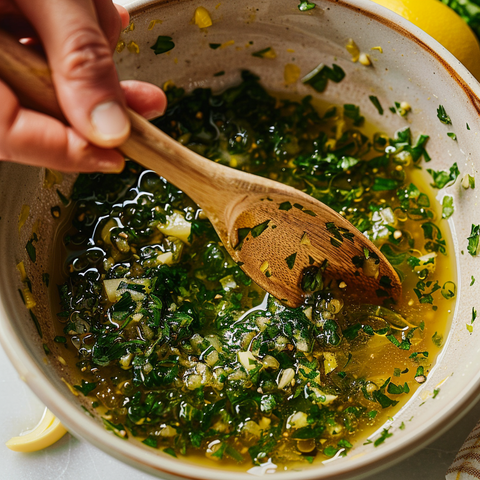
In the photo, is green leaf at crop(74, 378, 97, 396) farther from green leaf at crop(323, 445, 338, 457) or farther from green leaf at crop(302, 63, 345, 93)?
green leaf at crop(302, 63, 345, 93)

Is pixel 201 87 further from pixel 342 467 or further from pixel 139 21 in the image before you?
pixel 342 467

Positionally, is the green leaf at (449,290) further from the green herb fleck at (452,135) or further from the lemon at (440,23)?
the lemon at (440,23)

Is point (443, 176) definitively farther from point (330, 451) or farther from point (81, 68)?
point (81, 68)

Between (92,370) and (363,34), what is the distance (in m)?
1.42

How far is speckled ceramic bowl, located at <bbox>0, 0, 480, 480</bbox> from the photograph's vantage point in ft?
3.77

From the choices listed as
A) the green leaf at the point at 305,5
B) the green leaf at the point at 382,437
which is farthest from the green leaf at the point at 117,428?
the green leaf at the point at 305,5

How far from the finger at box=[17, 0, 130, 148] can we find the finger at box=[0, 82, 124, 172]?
4 cm

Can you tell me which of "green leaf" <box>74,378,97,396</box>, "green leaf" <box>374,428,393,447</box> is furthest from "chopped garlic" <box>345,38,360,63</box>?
"green leaf" <box>74,378,97,396</box>

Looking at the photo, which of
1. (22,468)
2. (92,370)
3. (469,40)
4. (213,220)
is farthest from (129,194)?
(469,40)

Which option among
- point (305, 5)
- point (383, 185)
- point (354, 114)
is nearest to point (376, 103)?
point (354, 114)

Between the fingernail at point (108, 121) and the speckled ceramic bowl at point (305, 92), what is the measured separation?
0.53 meters

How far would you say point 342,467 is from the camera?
43.6 inches

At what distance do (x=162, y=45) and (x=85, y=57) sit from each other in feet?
2.88

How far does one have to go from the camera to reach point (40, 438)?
59.2 inches
